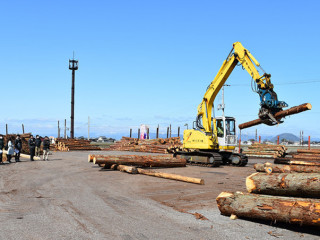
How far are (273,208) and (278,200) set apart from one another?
23 cm

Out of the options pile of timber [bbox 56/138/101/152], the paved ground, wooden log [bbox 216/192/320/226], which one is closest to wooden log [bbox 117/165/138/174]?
the paved ground

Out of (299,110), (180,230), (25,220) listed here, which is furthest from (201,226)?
(299,110)

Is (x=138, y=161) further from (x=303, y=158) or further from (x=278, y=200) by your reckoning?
(x=278, y=200)

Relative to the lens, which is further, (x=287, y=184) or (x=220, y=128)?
(x=220, y=128)

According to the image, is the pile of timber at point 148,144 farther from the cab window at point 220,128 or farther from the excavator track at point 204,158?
the cab window at point 220,128

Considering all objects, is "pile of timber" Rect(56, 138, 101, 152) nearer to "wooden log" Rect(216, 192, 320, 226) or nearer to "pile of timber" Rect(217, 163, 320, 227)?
"pile of timber" Rect(217, 163, 320, 227)

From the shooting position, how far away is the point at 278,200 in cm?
659

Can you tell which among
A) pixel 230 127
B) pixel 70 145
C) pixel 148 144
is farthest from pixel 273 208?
pixel 70 145

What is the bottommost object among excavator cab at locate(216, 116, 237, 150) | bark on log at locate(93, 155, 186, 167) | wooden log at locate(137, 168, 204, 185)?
wooden log at locate(137, 168, 204, 185)

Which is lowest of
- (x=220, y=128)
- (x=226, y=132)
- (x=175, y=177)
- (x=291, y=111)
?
(x=175, y=177)

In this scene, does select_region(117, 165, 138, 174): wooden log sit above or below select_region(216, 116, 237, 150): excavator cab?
below

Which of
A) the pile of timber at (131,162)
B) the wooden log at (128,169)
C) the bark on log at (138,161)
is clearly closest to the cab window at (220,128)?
the bark on log at (138,161)

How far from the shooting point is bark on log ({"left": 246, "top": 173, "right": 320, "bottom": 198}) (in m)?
7.23

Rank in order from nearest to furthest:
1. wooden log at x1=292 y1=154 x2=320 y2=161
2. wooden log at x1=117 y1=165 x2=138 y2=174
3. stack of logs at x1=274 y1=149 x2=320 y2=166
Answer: wooden log at x1=117 y1=165 x2=138 y2=174, stack of logs at x1=274 y1=149 x2=320 y2=166, wooden log at x1=292 y1=154 x2=320 y2=161
